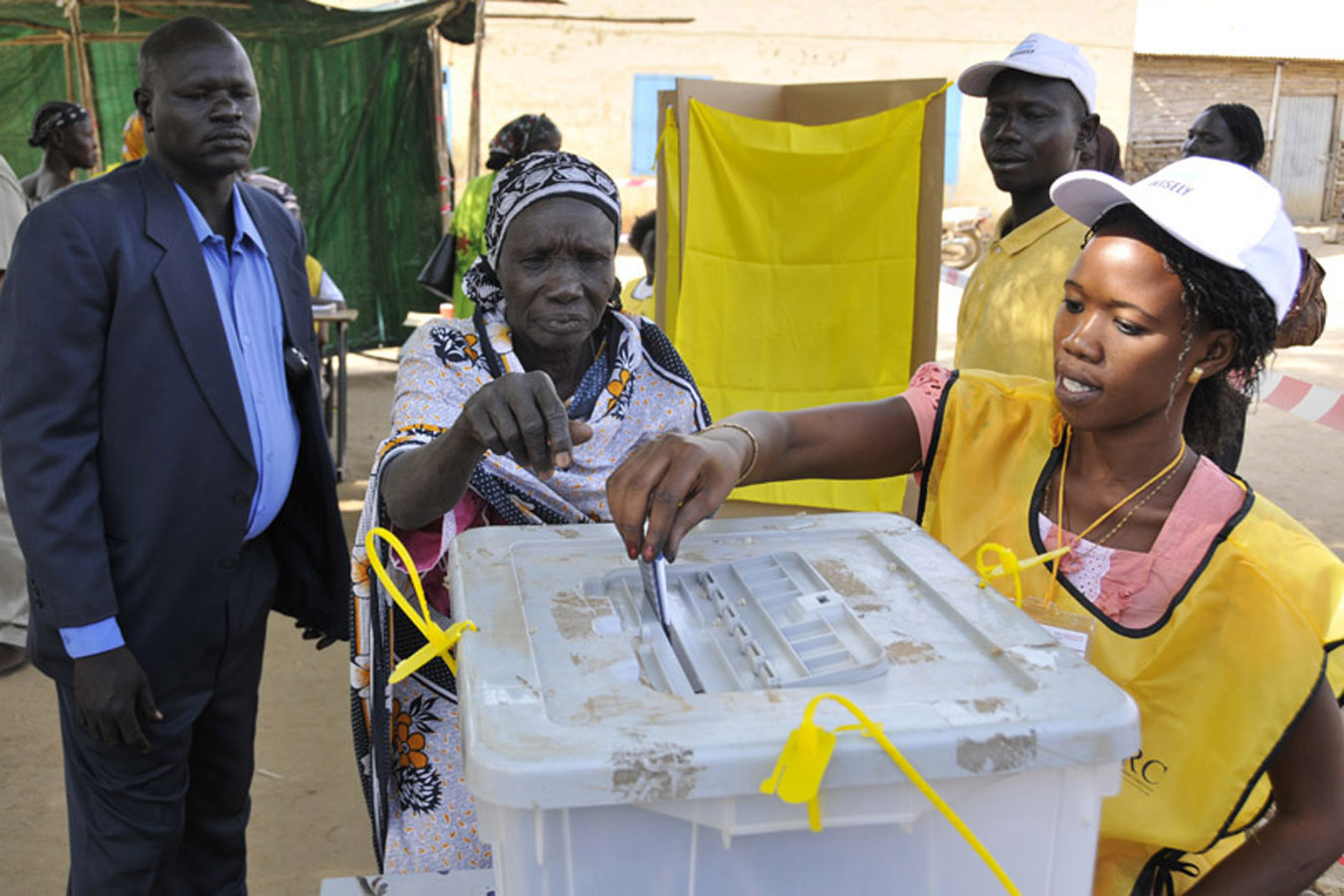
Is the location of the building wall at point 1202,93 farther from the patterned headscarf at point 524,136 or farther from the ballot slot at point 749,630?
the ballot slot at point 749,630

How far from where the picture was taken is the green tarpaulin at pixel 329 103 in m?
7.20

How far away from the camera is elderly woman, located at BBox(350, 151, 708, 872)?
1.54 m

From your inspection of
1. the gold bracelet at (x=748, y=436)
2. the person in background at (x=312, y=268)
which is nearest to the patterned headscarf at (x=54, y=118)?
the person in background at (x=312, y=268)

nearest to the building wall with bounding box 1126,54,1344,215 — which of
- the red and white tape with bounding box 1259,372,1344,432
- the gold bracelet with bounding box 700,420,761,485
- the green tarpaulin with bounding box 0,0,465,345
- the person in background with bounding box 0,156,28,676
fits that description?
the red and white tape with bounding box 1259,372,1344,432

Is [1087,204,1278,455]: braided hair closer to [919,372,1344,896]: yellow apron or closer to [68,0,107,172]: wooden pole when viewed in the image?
[919,372,1344,896]: yellow apron

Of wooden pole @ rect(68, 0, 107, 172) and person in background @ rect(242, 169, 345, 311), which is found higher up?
wooden pole @ rect(68, 0, 107, 172)

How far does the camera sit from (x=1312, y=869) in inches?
51.0

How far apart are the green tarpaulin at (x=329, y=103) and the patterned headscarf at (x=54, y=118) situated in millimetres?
1839

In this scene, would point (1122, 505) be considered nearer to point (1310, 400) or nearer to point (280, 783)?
point (280, 783)

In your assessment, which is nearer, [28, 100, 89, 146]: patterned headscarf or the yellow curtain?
the yellow curtain

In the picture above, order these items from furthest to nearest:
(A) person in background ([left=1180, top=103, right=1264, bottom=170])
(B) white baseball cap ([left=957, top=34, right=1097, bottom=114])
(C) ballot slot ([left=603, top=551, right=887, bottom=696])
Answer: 1. (A) person in background ([left=1180, top=103, right=1264, bottom=170])
2. (B) white baseball cap ([left=957, top=34, right=1097, bottom=114])
3. (C) ballot slot ([left=603, top=551, right=887, bottom=696])

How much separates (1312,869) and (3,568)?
14.3ft

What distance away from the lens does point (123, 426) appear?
1979 mm

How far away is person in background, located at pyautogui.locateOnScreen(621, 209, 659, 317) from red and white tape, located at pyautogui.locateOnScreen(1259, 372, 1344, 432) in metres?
3.53
